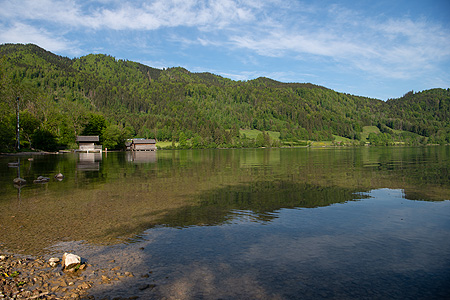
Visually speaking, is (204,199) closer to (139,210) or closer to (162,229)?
(139,210)

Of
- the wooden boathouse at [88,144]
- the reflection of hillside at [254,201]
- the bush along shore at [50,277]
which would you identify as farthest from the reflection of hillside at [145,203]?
the wooden boathouse at [88,144]

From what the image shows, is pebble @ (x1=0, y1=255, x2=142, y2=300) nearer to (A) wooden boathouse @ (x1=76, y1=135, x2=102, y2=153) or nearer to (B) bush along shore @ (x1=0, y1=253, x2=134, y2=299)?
(B) bush along shore @ (x1=0, y1=253, x2=134, y2=299)

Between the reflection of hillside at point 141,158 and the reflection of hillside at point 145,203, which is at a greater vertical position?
the reflection of hillside at point 145,203

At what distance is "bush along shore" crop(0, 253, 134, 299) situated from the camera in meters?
7.50

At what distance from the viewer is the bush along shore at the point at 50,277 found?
750 centimetres

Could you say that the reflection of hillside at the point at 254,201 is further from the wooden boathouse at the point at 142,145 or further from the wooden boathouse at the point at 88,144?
the wooden boathouse at the point at 142,145

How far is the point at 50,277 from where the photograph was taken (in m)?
8.41

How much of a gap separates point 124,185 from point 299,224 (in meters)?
17.4

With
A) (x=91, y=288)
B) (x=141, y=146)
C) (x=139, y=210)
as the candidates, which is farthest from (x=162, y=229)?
(x=141, y=146)

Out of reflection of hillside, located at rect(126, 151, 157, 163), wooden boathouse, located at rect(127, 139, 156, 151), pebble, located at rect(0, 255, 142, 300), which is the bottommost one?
reflection of hillside, located at rect(126, 151, 157, 163)

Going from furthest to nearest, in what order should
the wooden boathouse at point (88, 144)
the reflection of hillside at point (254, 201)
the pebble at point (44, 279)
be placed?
the wooden boathouse at point (88, 144)
the reflection of hillside at point (254, 201)
the pebble at point (44, 279)

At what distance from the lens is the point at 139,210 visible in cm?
1667

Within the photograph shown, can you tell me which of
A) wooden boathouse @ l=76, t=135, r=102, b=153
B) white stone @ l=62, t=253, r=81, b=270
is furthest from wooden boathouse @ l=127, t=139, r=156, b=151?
white stone @ l=62, t=253, r=81, b=270

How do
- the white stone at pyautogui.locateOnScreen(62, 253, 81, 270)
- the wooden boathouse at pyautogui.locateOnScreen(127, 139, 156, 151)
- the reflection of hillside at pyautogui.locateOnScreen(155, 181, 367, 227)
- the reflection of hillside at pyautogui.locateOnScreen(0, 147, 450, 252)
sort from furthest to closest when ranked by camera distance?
the wooden boathouse at pyautogui.locateOnScreen(127, 139, 156, 151) → the reflection of hillside at pyautogui.locateOnScreen(155, 181, 367, 227) → the reflection of hillside at pyautogui.locateOnScreen(0, 147, 450, 252) → the white stone at pyautogui.locateOnScreen(62, 253, 81, 270)
